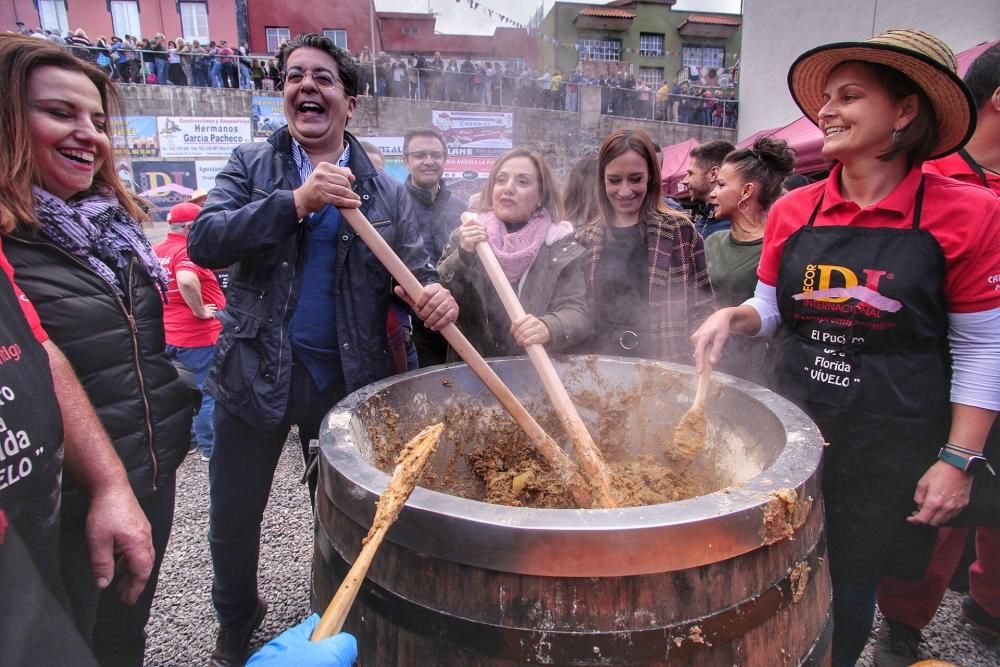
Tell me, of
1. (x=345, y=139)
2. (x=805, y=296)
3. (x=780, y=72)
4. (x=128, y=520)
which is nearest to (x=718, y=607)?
(x=805, y=296)

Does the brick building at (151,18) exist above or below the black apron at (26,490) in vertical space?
above

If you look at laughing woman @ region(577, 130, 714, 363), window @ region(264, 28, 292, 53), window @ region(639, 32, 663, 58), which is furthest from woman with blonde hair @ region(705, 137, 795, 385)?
window @ region(639, 32, 663, 58)

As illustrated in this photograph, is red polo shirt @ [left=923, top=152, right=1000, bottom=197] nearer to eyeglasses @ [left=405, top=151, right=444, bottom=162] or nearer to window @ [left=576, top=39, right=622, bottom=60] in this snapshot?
eyeglasses @ [left=405, top=151, right=444, bottom=162]

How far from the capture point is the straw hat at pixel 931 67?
1.57 meters

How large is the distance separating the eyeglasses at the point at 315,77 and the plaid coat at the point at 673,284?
5.24 ft

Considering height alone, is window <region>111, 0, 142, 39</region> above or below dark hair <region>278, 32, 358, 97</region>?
above

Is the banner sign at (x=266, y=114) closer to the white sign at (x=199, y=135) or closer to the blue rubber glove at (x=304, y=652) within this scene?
the white sign at (x=199, y=135)

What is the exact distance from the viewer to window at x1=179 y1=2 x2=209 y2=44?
64.5 feet

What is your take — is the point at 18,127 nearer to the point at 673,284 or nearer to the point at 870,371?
the point at 870,371

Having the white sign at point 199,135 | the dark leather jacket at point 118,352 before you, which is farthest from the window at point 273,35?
the dark leather jacket at point 118,352

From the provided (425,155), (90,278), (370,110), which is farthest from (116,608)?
(370,110)

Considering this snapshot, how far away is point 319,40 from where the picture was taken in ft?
6.78

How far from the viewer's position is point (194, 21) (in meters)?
20.0

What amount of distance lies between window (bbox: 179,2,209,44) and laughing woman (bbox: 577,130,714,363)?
22026mm
